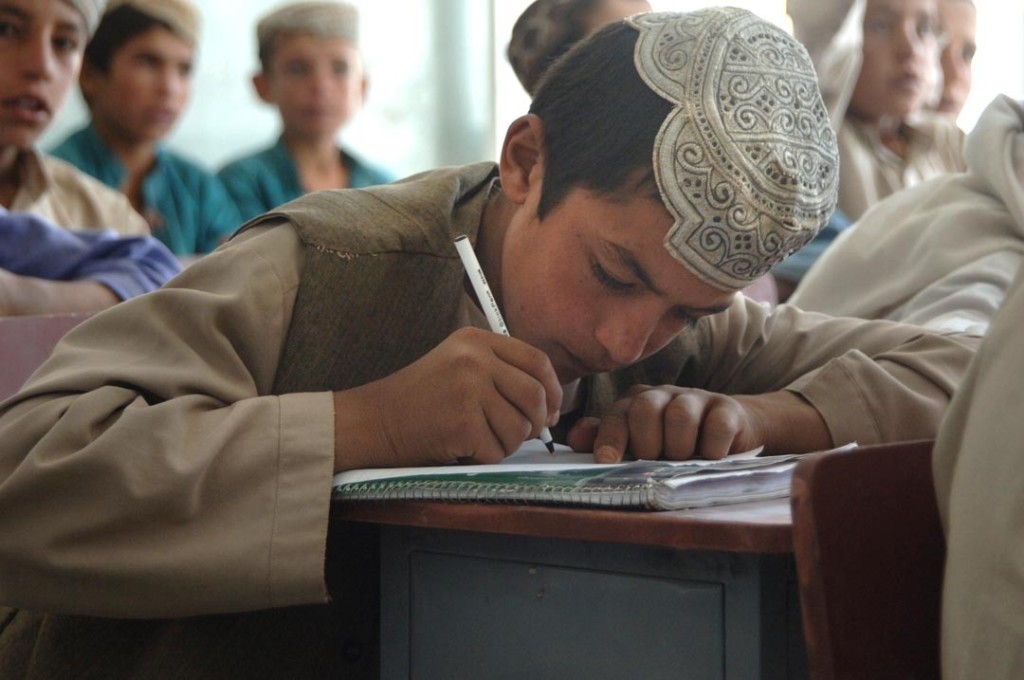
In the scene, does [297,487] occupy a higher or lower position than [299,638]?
higher

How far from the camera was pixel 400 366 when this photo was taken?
128cm

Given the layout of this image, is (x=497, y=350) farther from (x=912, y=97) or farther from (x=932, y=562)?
(x=912, y=97)

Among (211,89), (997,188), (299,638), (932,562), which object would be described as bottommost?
(211,89)

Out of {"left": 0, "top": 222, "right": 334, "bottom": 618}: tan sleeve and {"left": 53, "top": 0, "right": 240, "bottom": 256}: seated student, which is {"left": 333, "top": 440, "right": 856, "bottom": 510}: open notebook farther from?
{"left": 53, "top": 0, "right": 240, "bottom": 256}: seated student

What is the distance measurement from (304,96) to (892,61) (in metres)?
2.03

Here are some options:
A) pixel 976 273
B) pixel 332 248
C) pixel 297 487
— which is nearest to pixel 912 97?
pixel 976 273

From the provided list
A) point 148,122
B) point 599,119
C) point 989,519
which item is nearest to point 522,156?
point 599,119

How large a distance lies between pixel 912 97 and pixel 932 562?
3.15 meters

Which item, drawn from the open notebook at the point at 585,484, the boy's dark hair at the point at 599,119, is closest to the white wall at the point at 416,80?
the boy's dark hair at the point at 599,119

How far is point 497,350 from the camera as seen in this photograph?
1072 millimetres

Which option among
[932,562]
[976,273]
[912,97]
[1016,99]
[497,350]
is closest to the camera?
[932,562]

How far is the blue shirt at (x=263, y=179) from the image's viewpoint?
4.36 m

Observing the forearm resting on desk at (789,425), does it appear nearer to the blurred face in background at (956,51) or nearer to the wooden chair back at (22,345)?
the wooden chair back at (22,345)

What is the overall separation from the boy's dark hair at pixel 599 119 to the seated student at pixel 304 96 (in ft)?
10.6
